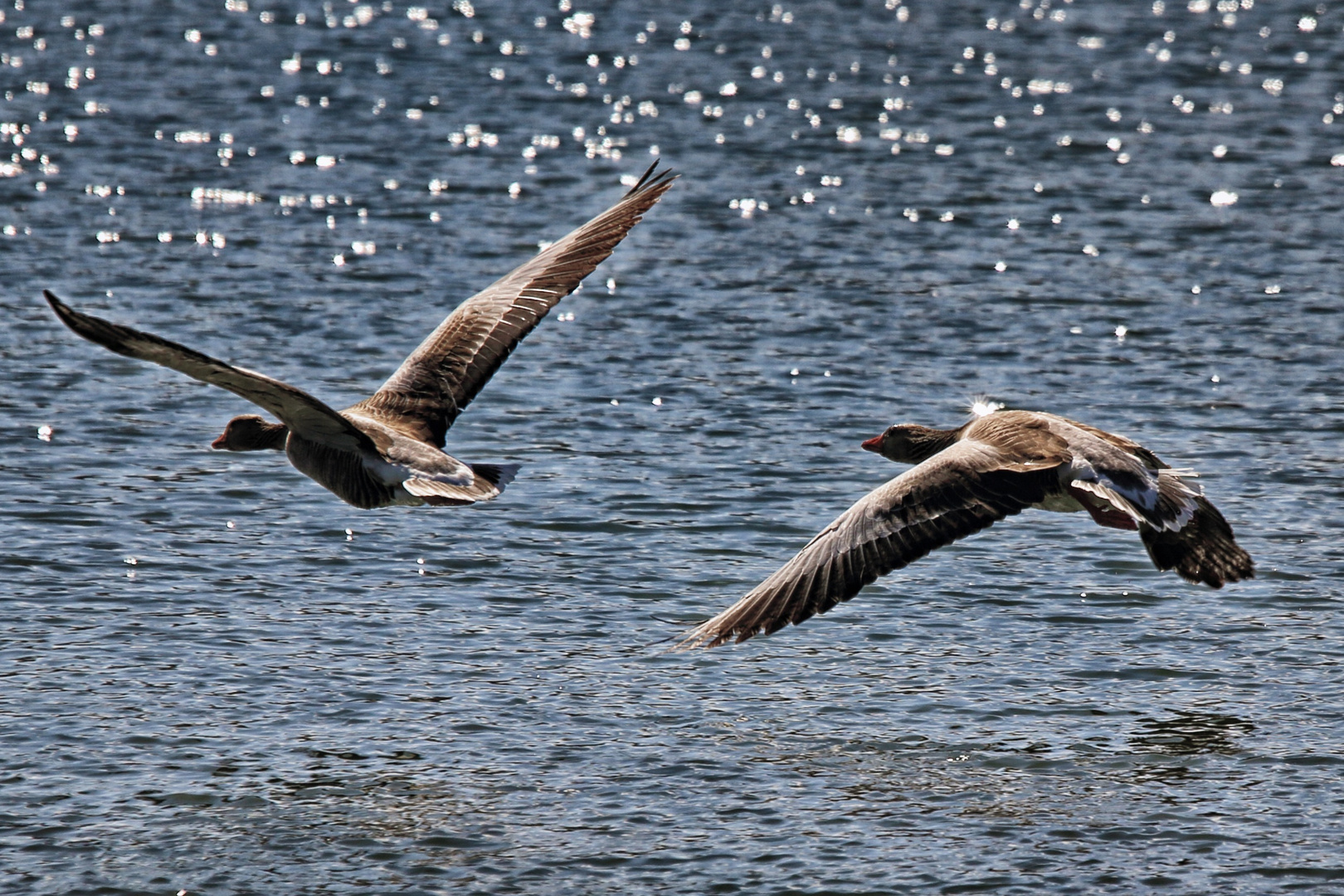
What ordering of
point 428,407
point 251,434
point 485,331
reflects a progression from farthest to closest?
point 485,331 < point 251,434 < point 428,407

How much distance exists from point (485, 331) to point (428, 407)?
0.71 metres

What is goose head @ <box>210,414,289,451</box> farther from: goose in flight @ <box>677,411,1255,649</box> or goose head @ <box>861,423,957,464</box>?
goose head @ <box>861,423,957,464</box>

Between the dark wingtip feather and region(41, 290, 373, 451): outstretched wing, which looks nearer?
region(41, 290, 373, 451): outstretched wing

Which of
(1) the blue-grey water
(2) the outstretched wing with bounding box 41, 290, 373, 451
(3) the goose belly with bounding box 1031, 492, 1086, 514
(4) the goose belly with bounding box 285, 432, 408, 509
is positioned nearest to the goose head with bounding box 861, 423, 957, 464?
(1) the blue-grey water

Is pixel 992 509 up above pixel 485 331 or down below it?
below

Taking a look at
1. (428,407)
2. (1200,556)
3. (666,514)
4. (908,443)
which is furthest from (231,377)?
(1200,556)

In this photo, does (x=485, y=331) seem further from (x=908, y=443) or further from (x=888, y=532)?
(x=888, y=532)

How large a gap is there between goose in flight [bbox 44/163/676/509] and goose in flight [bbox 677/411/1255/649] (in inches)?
86.2

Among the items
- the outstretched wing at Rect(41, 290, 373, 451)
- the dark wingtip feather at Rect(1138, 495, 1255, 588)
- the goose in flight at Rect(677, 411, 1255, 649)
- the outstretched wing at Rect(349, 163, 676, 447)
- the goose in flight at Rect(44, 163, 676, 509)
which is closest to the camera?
the outstretched wing at Rect(41, 290, 373, 451)

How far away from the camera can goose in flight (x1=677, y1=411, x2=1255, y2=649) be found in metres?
9.05

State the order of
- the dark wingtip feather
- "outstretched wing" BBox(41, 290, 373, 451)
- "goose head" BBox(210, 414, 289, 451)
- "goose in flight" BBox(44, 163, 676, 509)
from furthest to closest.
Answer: "goose head" BBox(210, 414, 289, 451) → the dark wingtip feather → "goose in flight" BBox(44, 163, 676, 509) → "outstretched wing" BBox(41, 290, 373, 451)

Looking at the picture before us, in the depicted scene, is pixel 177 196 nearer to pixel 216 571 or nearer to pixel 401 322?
pixel 401 322

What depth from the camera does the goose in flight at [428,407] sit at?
10539 millimetres

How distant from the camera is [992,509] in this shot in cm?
973
